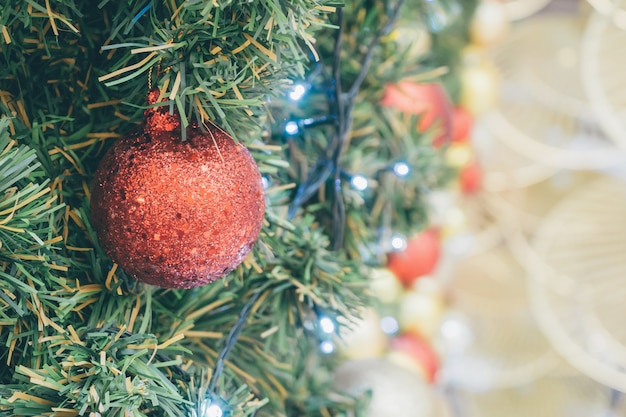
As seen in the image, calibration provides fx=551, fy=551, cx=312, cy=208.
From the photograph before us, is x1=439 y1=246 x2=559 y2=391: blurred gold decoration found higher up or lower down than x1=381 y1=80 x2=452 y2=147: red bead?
lower down

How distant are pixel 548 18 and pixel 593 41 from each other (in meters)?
0.33

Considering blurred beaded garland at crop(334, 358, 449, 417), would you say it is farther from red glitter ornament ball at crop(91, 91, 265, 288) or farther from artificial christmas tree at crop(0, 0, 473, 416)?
red glitter ornament ball at crop(91, 91, 265, 288)

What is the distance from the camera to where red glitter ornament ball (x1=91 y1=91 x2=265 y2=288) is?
0.89 ft

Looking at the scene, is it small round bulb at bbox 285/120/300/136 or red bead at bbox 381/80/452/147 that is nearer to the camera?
small round bulb at bbox 285/120/300/136

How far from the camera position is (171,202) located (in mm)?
270

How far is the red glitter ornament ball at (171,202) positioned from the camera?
27 cm

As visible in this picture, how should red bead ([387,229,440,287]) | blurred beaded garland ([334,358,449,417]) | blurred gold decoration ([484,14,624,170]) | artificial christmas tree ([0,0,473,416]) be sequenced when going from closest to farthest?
artificial christmas tree ([0,0,473,416])
blurred beaded garland ([334,358,449,417])
red bead ([387,229,440,287])
blurred gold decoration ([484,14,624,170])

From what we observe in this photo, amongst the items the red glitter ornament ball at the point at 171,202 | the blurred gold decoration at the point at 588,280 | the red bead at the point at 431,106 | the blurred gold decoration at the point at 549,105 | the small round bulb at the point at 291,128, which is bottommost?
the blurred gold decoration at the point at 588,280

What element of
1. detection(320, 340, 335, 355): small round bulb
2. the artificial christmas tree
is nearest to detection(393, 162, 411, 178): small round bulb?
the artificial christmas tree

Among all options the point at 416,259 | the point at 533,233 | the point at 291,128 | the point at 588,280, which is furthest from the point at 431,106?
the point at 533,233

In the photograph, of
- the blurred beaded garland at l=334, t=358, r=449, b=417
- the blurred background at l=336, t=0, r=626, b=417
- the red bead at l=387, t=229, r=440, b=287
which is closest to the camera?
the blurred beaded garland at l=334, t=358, r=449, b=417

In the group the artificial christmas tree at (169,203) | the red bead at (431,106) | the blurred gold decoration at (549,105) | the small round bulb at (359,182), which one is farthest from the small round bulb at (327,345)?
the blurred gold decoration at (549,105)

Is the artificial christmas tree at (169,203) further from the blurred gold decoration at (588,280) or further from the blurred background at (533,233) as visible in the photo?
the blurred gold decoration at (588,280)

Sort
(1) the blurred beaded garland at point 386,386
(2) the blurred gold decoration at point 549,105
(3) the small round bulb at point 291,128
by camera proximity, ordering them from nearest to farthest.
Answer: (3) the small round bulb at point 291,128
(1) the blurred beaded garland at point 386,386
(2) the blurred gold decoration at point 549,105
